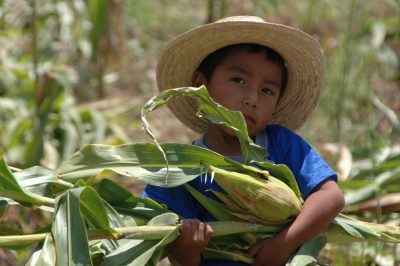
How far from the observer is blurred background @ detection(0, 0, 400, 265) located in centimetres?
346

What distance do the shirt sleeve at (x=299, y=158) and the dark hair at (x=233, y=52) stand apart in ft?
0.55

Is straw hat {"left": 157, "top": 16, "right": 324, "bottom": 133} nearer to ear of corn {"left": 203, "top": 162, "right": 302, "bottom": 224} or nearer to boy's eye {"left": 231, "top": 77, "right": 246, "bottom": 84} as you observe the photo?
boy's eye {"left": 231, "top": 77, "right": 246, "bottom": 84}

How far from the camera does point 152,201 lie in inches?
81.8

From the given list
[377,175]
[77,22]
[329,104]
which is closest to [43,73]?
[77,22]

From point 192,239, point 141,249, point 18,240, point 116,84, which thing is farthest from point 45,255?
point 116,84

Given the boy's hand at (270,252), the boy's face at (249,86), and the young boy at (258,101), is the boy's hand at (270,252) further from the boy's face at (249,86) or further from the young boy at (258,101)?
the boy's face at (249,86)

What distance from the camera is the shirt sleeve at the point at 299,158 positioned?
2.08 metres

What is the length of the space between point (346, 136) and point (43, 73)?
142 cm

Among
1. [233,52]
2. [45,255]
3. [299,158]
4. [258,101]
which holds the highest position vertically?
[233,52]

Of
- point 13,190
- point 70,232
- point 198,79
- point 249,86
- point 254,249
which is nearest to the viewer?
point 70,232

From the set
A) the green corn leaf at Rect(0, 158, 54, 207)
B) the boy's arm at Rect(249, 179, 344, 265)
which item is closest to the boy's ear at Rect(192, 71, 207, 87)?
the boy's arm at Rect(249, 179, 344, 265)

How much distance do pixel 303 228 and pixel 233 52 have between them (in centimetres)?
50

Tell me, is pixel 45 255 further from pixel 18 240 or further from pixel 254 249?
pixel 254 249

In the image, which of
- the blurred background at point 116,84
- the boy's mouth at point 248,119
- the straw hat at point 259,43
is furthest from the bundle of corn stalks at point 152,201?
the blurred background at point 116,84
